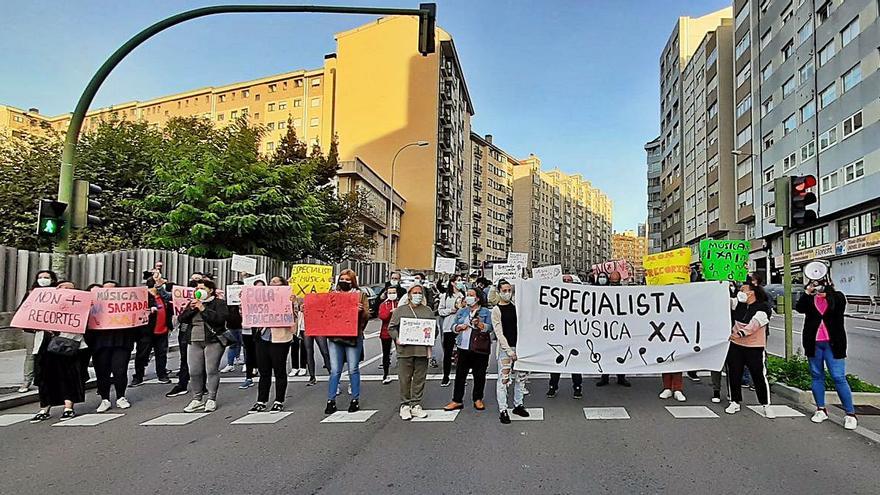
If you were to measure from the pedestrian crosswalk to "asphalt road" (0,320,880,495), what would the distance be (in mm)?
126

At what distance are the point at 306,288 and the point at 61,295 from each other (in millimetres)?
5402

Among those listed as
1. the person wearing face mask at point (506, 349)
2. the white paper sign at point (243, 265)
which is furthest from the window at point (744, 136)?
the person wearing face mask at point (506, 349)

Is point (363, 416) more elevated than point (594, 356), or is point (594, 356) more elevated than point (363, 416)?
point (594, 356)

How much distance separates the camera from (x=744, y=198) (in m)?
54.0

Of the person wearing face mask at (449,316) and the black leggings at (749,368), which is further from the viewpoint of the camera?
the person wearing face mask at (449,316)

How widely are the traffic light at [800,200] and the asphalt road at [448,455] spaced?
359 cm

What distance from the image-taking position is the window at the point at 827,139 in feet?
125

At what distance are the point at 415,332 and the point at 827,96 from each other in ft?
131

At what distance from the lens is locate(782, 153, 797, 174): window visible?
43.6 meters

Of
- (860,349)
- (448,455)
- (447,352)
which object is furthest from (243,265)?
(860,349)

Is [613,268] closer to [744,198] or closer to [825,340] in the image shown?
[825,340]

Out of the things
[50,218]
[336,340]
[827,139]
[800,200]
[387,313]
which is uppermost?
[827,139]

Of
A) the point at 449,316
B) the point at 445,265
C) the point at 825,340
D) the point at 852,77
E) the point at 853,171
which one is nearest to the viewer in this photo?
the point at 825,340

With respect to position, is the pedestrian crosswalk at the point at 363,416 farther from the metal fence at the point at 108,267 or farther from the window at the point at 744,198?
the window at the point at 744,198
